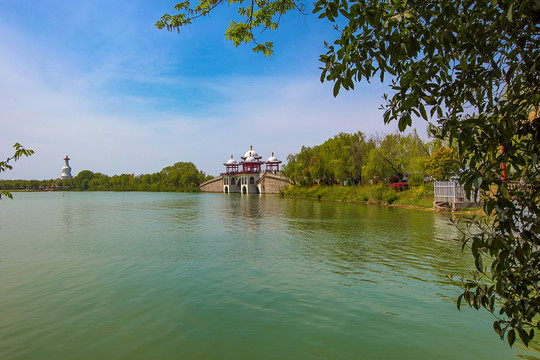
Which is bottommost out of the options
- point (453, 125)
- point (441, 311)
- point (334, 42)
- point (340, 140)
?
point (441, 311)

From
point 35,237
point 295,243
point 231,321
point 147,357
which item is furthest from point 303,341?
point 35,237

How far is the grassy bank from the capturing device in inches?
1048

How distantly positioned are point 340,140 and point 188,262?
117ft

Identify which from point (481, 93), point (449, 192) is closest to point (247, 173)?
point (449, 192)

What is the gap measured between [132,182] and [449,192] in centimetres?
10483

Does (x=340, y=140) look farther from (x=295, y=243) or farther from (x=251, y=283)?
(x=251, y=283)

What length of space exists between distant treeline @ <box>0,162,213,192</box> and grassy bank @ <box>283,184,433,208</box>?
191 feet

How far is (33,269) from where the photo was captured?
8734 mm

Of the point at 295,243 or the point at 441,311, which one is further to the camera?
the point at 295,243

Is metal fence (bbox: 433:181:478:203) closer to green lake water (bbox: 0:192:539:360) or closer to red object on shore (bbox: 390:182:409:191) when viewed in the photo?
red object on shore (bbox: 390:182:409:191)

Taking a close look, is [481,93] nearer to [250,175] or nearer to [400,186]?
[400,186]

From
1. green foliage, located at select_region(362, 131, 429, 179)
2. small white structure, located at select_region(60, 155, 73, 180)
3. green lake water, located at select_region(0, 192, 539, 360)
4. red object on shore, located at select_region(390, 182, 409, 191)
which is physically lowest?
green lake water, located at select_region(0, 192, 539, 360)

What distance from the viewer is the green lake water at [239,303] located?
4469 millimetres

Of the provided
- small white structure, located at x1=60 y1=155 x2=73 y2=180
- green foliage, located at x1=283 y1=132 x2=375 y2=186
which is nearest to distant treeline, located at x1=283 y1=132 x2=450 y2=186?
green foliage, located at x1=283 y1=132 x2=375 y2=186
